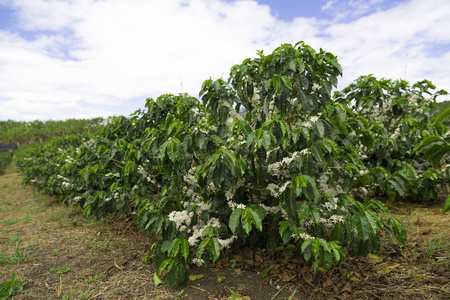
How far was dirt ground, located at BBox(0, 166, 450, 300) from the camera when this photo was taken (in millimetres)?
2371

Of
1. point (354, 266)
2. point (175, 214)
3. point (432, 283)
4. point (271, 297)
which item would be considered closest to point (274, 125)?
point (175, 214)

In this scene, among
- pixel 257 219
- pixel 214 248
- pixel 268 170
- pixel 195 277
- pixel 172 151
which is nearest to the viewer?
pixel 257 219

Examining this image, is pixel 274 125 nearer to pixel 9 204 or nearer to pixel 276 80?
pixel 276 80

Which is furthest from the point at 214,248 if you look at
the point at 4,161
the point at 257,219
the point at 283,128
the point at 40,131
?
the point at 40,131

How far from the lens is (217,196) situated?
262cm

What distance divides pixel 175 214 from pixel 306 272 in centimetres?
134

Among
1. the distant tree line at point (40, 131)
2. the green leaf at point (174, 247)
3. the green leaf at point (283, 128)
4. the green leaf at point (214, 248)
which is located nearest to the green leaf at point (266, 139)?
the green leaf at point (283, 128)

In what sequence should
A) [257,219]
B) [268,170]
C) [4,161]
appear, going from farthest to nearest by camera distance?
[4,161]
[268,170]
[257,219]

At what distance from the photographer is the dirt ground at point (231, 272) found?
237cm

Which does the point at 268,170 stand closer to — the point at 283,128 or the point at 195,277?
the point at 283,128

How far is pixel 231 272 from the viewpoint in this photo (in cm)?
269

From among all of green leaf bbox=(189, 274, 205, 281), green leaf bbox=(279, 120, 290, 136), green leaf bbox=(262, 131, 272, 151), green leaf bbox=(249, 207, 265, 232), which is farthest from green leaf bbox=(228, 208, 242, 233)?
green leaf bbox=(189, 274, 205, 281)

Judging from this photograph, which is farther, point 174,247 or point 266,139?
point 174,247

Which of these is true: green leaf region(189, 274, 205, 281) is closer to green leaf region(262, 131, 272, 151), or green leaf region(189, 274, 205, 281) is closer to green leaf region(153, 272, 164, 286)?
green leaf region(153, 272, 164, 286)
